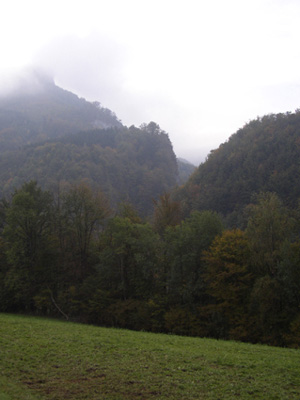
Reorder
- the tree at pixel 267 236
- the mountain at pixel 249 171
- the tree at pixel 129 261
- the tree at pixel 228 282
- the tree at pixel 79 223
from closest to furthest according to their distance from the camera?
1. the tree at pixel 228 282
2. the tree at pixel 267 236
3. the tree at pixel 129 261
4. the tree at pixel 79 223
5. the mountain at pixel 249 171

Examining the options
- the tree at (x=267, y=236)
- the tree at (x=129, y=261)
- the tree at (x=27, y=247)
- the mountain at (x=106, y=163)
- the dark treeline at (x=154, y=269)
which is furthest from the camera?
the mountain at (x=106, y=163)

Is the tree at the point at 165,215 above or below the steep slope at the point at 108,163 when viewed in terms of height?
below

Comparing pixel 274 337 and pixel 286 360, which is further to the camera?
pixel 274 337

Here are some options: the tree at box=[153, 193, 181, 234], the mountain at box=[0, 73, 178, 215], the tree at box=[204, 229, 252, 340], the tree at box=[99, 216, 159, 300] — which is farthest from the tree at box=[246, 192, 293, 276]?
the mountain at box=[0, 73, 178, 215]

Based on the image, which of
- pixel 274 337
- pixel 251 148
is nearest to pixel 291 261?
pixel 274 337

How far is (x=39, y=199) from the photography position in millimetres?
38750

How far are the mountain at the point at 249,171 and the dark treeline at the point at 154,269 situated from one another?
55335mm

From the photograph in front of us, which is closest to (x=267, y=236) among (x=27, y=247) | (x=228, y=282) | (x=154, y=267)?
(x=228, y=282)

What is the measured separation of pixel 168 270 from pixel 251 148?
93.8m

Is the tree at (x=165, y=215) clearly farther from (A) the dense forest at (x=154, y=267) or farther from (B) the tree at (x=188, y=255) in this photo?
(B) the tree at (x=188, y=255)

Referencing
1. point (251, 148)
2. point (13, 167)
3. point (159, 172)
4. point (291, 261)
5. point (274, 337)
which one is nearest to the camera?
point (274, 337)

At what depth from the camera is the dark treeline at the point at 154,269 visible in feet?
84.4

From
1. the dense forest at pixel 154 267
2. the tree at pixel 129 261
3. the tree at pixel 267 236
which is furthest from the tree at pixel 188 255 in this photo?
the tree at pixel 267 236

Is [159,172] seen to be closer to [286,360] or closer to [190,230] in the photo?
[190,230]
